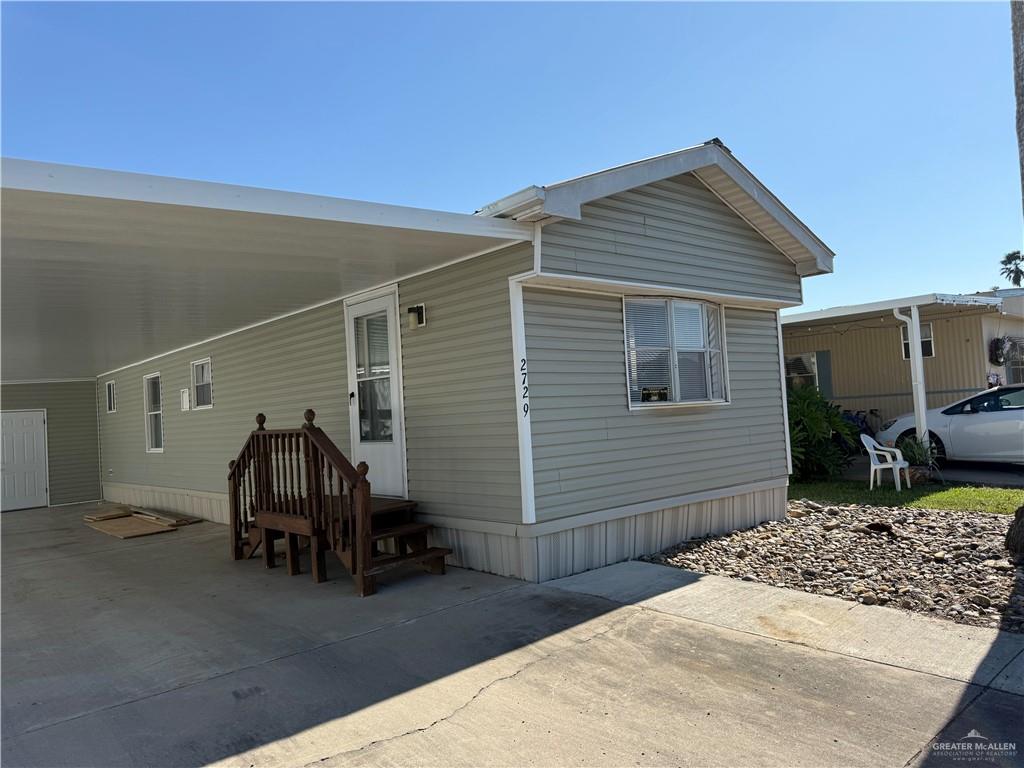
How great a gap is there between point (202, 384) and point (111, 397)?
5.43 m

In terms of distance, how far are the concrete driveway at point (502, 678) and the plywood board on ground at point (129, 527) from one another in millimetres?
4027

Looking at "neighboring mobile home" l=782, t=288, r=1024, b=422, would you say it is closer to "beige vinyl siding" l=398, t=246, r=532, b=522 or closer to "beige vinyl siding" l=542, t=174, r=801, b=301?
"beige vinyl siding" l=542, t=174, r=801, b=301

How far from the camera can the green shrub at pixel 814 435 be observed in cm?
1060

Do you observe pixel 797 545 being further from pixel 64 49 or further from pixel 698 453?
A: pixel 64 49

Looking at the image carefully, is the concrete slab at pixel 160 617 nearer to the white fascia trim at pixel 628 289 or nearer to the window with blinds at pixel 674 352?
the window with blinds at pixel 674 352

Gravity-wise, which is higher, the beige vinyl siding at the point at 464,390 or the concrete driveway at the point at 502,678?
the beige vinyl siding at the point at 464,390

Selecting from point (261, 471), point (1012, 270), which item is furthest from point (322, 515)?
point (1012, 270)

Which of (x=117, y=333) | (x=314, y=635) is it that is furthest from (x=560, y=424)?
(x=117, y=333)

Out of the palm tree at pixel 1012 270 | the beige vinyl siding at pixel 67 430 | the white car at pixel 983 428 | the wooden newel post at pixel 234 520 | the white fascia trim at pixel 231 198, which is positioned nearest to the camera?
the white fascia trim at pixel 231 198

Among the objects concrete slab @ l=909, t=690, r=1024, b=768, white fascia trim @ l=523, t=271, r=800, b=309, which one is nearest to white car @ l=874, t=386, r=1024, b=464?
white fascia trim @ l=523, t=271, r=800, b=309

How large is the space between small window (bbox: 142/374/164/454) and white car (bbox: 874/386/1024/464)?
12733 mm

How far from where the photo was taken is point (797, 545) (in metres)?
6.65

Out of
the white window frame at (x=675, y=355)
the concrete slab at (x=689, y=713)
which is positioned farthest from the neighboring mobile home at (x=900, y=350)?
the concrete slab at (x=689, y=713)

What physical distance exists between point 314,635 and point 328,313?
13.6 ft
